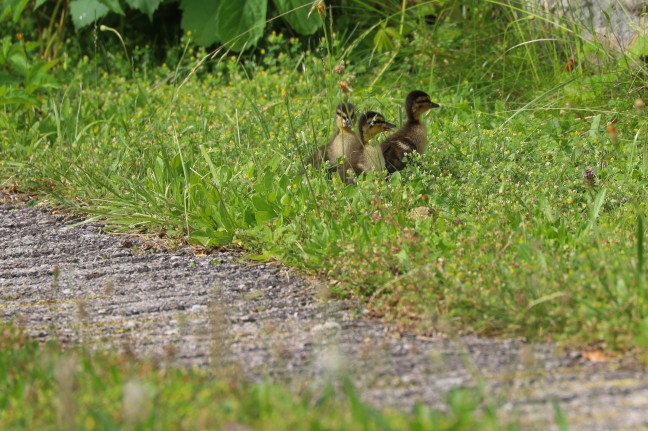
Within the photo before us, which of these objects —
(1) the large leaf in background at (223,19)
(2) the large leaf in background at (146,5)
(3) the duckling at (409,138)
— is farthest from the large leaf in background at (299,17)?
(3) the duckling at (409,138)

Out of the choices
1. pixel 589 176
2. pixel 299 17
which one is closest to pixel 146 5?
pixel 299 17

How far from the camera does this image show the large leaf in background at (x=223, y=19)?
9711 millimetres

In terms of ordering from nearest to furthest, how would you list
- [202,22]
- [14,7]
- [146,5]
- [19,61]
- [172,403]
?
[172,403]
[19,61]
[14,7]
[146,5]
[202,22]

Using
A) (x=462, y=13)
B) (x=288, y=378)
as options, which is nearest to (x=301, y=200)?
(x=288, y=378)

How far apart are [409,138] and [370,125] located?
10.9 inches

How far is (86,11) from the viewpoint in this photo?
32.9ft

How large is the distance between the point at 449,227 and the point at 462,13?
15.8 ft

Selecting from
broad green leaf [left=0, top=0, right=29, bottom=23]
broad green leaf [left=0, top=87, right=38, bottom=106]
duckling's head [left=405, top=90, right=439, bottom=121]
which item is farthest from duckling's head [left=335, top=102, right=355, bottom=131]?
broad green leaf [left=0, top=0, right=29, bottom=23]

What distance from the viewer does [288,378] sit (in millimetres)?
3693

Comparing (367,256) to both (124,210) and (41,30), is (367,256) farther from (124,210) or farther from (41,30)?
(41,30)

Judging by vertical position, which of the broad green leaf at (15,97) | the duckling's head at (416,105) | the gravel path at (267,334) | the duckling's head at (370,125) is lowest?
the gravel path at (267,334)

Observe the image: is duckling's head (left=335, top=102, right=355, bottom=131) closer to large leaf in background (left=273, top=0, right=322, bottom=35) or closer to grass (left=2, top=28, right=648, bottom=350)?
grass (left=2, top=28, right=648, bottom=350)

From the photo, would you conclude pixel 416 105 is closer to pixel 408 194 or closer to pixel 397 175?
pixel 397 175

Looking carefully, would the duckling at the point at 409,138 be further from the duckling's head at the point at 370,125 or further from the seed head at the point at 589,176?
the seed head at the point at 589,176
